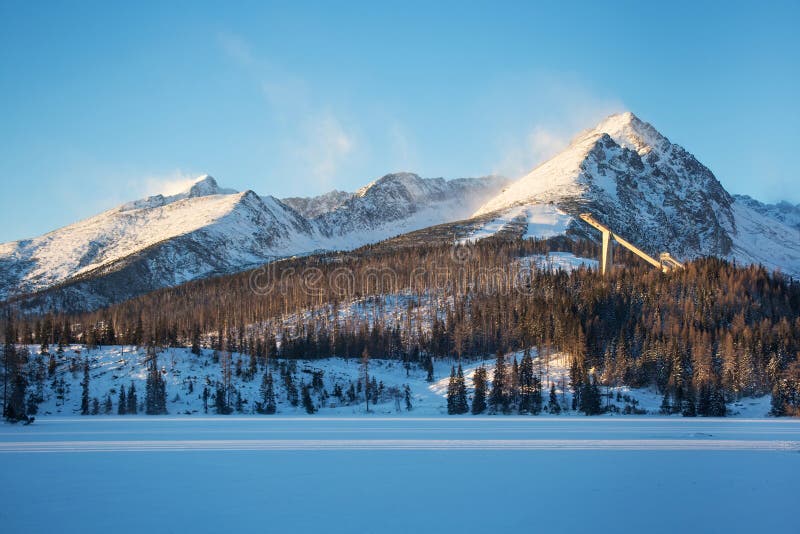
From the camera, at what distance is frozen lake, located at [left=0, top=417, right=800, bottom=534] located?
55.7 feet

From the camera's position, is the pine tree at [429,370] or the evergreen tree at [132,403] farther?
the pine tree at [429,370]

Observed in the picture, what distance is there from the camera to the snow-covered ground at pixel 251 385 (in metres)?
71.5

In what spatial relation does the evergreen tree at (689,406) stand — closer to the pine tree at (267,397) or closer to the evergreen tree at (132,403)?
the pine tree at (267,397)

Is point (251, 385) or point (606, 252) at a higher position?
point (606, 252)

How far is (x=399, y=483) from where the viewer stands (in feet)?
72.0

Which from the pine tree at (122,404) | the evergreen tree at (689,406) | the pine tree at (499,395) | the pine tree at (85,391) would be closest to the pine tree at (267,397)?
the pine tree at (122,404)

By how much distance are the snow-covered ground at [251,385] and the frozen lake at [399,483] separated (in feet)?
114

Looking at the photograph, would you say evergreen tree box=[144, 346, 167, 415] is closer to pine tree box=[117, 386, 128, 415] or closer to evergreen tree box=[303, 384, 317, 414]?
pine tree box=[117, 386, 128, 415]

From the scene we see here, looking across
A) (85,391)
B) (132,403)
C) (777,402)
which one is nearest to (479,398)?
(777,402)

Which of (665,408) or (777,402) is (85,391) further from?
(777,402)

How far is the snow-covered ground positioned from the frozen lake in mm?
34635

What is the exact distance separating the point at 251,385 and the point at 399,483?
63675 millimetres

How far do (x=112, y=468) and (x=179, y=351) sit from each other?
225 ft

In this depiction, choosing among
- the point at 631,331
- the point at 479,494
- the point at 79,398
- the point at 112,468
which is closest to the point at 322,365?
the point at 79,398
